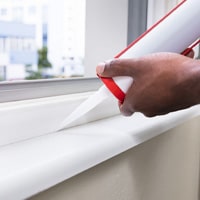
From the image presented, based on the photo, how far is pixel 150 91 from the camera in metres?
0.48

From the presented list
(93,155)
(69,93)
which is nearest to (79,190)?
(93,155)

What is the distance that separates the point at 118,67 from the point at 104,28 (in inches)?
26.5

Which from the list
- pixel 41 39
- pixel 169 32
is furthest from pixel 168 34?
pixel 41 39

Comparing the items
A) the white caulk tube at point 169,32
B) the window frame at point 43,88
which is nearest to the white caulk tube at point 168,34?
the white caulk tube at point 169,32

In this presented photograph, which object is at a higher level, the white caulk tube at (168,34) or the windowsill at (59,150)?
the white caulk tube at (168,34)

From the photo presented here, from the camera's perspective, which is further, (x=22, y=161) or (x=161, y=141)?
(x=161, y=141)

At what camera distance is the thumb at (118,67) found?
468 millimetres

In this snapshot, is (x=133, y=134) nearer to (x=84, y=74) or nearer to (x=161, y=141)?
(x=161, y=141)

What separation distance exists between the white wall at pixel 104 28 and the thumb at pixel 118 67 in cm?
56

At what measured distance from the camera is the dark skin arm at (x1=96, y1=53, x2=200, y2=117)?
0.47 m

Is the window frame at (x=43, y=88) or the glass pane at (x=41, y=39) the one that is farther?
the glass pane at (x=41, y=39)

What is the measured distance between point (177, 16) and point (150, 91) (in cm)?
13

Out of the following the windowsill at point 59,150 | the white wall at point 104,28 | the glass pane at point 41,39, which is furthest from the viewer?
the white wall at point 104,28

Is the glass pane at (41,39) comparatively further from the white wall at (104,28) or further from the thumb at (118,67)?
the thumb at (118,67)
